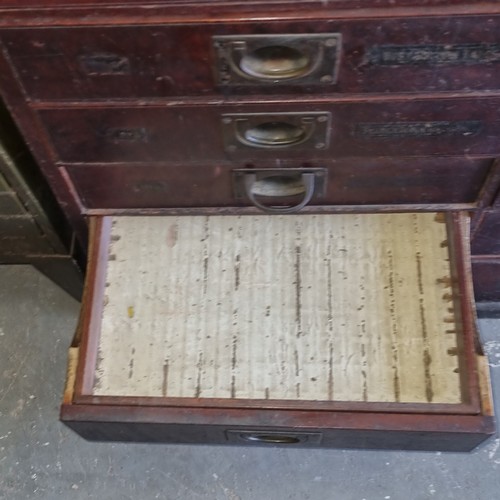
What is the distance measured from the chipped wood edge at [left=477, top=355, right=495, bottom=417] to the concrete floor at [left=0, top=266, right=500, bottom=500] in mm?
389

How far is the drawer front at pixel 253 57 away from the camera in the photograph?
70 cm

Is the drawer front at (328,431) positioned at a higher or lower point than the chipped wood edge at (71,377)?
lower

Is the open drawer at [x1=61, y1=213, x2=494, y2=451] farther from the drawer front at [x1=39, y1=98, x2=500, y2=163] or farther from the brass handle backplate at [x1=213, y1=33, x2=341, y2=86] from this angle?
the brass handle backplate at [x1=213, y1=33, x2=341, y2=86]

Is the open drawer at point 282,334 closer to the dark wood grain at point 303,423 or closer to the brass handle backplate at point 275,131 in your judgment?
the dark wood grain at point 303,423

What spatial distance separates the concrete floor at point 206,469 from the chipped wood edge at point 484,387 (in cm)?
39

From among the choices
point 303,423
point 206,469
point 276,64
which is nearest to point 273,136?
point 276,64

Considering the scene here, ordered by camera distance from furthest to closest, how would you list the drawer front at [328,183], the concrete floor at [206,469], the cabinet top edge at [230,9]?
the concrete floor at [206,469] → the drawer front at [328,183] → the cabinet top edge at [230,9]

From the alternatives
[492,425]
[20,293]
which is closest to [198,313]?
[492,425]

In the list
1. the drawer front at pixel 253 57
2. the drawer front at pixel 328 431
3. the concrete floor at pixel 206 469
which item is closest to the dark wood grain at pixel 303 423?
the drawer front at pixel 328 431

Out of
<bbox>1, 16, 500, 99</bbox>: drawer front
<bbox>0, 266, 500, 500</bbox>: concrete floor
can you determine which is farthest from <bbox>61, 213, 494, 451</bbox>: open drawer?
<bbox>1, 16, 500, 99</bbox>: drawer front

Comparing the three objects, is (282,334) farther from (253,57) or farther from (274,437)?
(253,57)

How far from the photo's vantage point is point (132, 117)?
0.83 m

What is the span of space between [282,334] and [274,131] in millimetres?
314

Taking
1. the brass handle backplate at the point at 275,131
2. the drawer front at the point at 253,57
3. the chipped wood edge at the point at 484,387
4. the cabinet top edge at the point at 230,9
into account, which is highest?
the cabinet top edge at the point at 230,9
